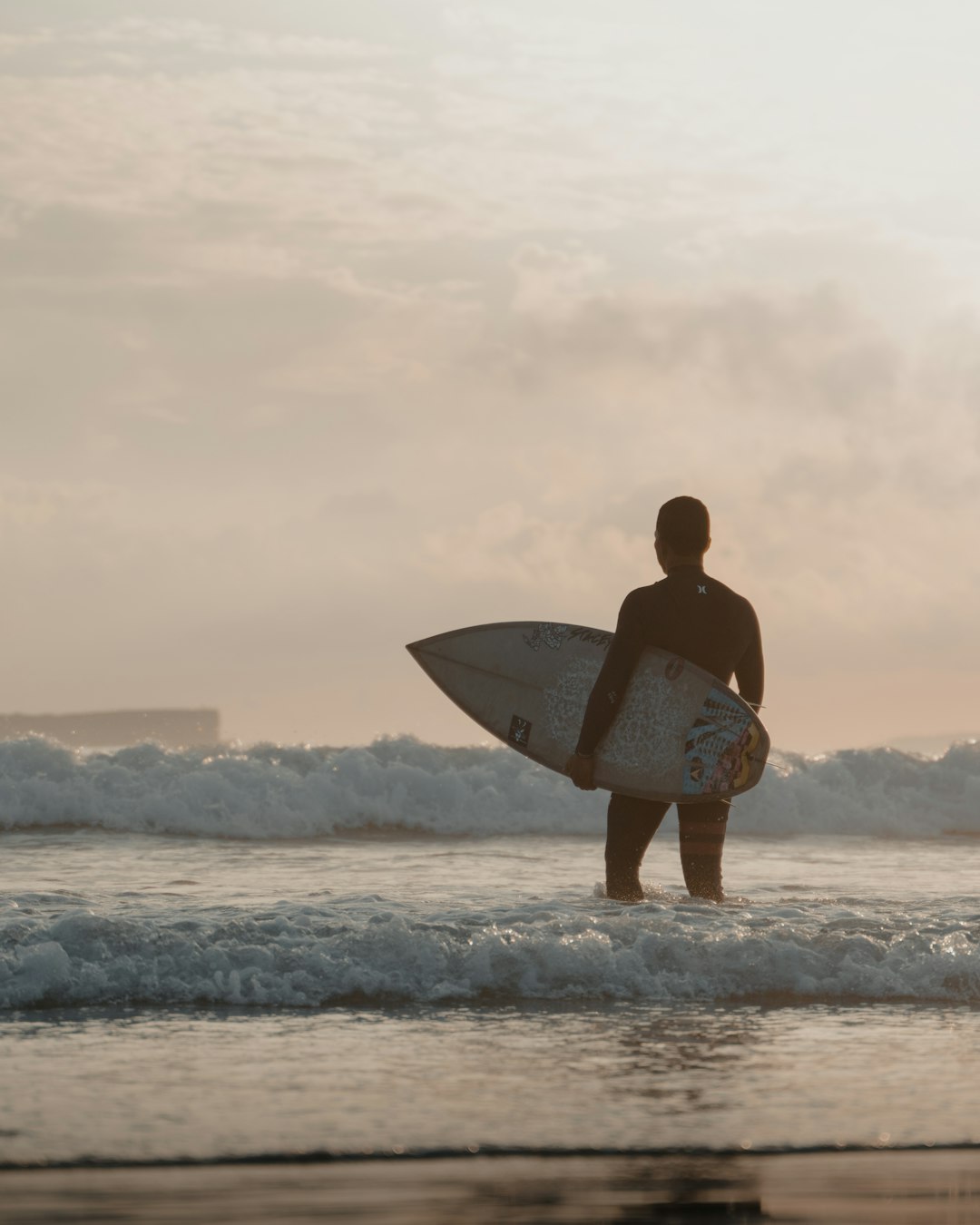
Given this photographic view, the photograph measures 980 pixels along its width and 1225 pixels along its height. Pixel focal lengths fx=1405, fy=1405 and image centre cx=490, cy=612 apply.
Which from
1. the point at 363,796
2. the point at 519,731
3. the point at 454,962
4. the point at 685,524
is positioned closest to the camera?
the point at 454,962

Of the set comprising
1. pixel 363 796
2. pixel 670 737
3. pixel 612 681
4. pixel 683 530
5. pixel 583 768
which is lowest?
pixel 363 796

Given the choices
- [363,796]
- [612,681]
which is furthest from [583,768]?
[363,796]

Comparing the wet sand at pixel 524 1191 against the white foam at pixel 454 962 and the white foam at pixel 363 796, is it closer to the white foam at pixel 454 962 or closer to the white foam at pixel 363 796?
the white foam at pixel 454 962

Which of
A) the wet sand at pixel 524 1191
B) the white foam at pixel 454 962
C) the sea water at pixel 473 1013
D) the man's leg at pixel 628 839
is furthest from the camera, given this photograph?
the man's leg at pixel 628 839

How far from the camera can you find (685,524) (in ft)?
18.8

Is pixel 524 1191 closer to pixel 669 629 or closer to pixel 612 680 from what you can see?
pixel 612 680

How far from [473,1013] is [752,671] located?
78.2 inches

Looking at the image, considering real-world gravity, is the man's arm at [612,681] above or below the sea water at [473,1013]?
above

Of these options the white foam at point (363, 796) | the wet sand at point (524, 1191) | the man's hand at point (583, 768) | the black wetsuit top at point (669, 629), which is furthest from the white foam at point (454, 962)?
the white foam at point (363, 796)

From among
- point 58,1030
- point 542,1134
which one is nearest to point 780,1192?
point 542,1134

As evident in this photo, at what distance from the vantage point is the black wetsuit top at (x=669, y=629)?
5.74m

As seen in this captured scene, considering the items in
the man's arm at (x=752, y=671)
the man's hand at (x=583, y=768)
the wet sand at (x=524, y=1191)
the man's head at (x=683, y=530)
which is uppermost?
the man's head at (x=683, y=530)

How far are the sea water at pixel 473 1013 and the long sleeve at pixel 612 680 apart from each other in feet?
2.48

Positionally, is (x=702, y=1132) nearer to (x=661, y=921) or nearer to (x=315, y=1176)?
(x=315, y=1176)
